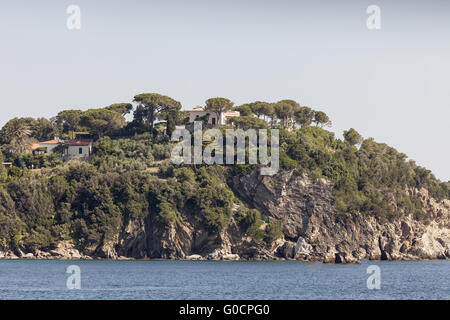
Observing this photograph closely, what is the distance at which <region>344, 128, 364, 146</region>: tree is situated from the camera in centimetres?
12400

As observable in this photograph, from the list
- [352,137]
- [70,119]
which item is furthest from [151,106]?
[352,137]

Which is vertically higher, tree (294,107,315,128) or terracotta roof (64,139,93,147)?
tree (294,107,315,128)

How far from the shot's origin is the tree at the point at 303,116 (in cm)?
12250

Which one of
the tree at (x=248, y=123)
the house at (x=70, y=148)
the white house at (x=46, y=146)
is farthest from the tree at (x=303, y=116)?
the white house at (x=46, y=146)

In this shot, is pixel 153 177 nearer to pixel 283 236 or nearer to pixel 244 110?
pixel 283 236

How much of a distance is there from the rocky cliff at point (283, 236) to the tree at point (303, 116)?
82.2ft

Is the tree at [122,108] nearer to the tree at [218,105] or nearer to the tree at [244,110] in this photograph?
the tree at [218,105]

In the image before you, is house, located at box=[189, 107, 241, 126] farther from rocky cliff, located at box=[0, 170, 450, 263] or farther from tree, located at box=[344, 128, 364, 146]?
tree, located at box=[344, 128, 364, 146]

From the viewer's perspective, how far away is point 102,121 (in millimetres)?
113500

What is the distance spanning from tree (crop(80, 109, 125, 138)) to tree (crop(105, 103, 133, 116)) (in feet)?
16.4

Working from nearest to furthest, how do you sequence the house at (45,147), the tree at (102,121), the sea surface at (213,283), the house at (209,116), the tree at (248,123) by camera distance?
the sea surface at (213,283) < the tree at (248,123) < the house at (45,147) < the tree at (102,121) < the house at (209,116)

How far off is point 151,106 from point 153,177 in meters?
22.0

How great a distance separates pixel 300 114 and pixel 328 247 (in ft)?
109

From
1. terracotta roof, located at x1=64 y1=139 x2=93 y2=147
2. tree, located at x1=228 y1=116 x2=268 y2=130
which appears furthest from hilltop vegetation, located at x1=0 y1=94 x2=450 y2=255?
terracotta roof, located at x1=64 y1=139 x2=93 y2=147
